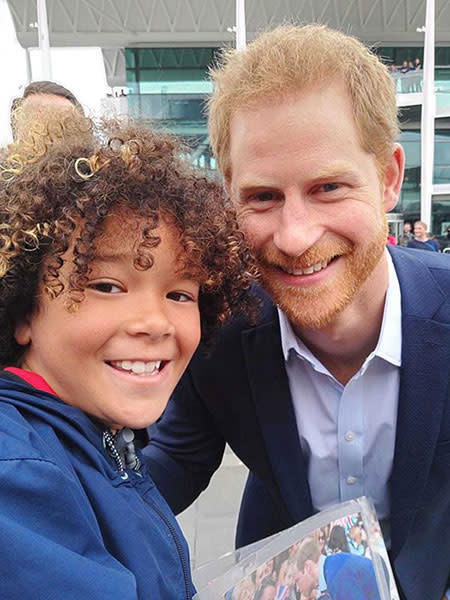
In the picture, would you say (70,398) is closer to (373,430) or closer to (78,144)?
(78,144)

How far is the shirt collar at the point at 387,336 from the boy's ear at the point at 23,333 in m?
0.68

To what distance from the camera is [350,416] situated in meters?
1.50

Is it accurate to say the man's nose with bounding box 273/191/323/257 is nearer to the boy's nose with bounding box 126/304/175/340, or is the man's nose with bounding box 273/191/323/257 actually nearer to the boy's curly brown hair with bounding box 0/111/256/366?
the boy's curly brown hair with bounding box 0/111/256/366

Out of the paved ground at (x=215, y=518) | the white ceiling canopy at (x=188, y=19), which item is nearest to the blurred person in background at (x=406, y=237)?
the paved ground at (x=215, y=518)

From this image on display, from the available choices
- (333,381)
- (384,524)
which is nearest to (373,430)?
(333,381)

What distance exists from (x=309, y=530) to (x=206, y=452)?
0.88 m

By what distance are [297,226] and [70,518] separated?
796 mm

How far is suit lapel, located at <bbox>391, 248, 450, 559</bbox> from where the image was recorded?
1409 millimetres

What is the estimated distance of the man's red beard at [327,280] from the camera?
4.40ft

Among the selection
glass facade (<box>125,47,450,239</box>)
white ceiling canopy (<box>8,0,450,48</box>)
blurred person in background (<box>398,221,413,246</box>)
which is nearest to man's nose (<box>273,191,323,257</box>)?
blurred person in background (<box>398,221,413,246</box>)

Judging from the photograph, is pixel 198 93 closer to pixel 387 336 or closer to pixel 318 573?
pixel 387 336

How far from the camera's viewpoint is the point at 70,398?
105 cm

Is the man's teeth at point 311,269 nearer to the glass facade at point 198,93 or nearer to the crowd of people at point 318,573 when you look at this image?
the crowd of people at point 318,573

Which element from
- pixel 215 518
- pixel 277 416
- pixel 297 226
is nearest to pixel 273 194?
pixel 297 226
